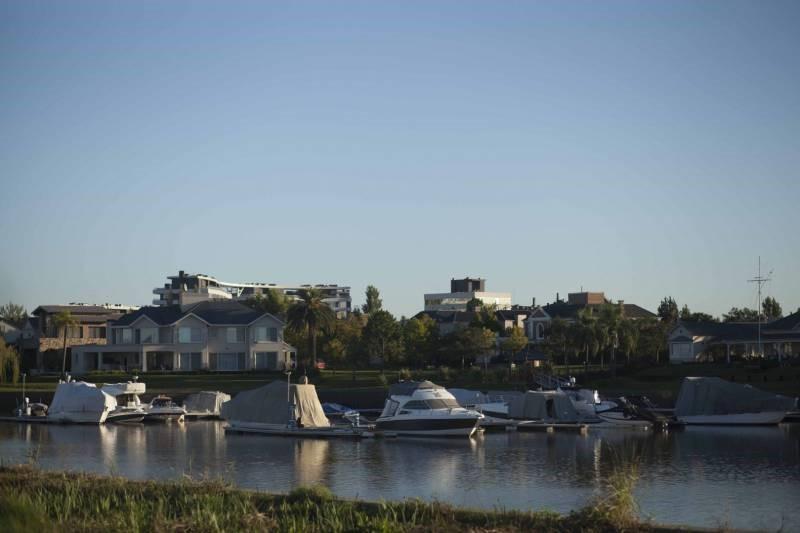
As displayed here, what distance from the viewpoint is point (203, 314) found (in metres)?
108

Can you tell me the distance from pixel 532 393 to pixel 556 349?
1486 inches

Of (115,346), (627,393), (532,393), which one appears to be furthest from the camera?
(115,346)

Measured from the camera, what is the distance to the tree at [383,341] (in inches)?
4301

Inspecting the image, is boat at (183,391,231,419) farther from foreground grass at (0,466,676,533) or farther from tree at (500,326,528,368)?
foreground grass at (0,466,676,533)

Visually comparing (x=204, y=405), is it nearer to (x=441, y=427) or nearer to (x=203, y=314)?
(x=441, y=427)

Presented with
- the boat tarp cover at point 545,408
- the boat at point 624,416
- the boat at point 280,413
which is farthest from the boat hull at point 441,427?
the boat at point 624,416

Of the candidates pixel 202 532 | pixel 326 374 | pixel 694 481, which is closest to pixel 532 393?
pixel 694 481

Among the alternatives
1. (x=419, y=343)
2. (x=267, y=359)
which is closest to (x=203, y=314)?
(x=267, y=359)

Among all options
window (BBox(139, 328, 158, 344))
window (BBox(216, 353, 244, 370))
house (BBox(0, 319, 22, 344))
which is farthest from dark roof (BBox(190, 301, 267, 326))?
house (BBox(0, 319, 22, 344))

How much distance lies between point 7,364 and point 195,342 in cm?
2040

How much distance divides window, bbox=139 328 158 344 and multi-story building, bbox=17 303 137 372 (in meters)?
11.8

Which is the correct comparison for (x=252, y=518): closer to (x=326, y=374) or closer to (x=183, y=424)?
(x=183, y=424)

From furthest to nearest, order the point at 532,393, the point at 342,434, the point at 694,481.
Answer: the point at 532,393 → the point at 342,434 → the point at 694,481

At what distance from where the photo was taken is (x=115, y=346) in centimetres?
10669
